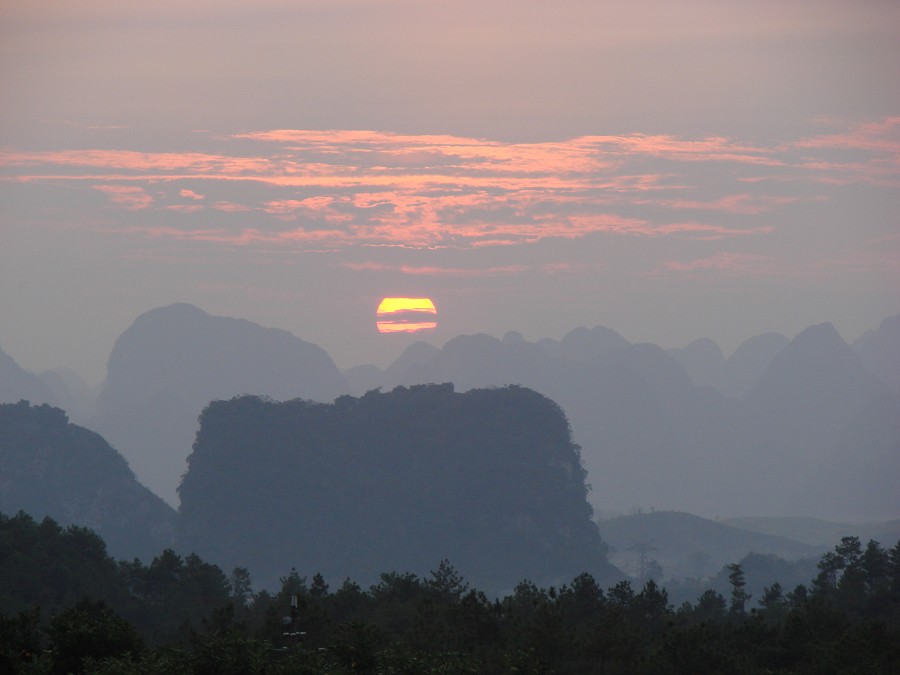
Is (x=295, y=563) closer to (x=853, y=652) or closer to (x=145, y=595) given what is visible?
(x=145, y=595)

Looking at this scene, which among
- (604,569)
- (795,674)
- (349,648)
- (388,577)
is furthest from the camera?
(604,569)

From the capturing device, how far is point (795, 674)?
48.2 meters

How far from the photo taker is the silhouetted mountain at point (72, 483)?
187625mm

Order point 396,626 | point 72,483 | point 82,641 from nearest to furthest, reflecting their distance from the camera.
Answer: point 82,641
point 396,626
point 72,483

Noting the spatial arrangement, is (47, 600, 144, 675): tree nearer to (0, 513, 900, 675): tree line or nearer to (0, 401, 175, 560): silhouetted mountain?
(0, 513, 900, 675): tree line

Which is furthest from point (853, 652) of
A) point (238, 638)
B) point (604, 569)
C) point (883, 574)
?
point (604, 569)

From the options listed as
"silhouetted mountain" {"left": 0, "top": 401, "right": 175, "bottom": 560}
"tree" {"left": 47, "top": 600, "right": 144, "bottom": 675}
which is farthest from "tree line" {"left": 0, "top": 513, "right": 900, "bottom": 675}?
"silhouetted mountain" {"left": 0, "top": 401, "right": 175, "bottom": 560}

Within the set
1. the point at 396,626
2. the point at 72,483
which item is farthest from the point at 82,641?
the point at 72,483

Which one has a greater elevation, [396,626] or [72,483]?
[72,483]

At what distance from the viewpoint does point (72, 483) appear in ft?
629

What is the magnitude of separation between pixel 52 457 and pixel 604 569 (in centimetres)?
8522

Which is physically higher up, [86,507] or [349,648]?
[86,507]

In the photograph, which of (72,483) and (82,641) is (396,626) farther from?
(72,483)

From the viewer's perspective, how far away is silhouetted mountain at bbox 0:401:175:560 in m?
188
